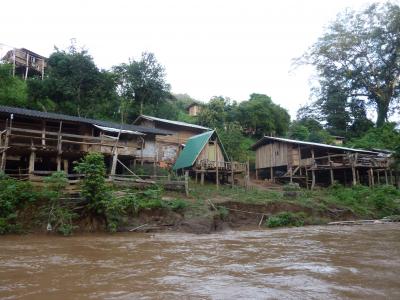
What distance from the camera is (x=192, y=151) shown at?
83.1 ft

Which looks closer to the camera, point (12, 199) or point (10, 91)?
point (12, 199)

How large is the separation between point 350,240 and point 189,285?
324 inches

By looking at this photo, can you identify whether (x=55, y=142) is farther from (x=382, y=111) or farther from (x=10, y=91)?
(x=382, y=111)

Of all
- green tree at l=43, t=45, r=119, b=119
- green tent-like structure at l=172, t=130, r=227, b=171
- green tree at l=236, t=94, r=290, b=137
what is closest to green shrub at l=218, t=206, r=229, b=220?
green tent-like structure at l=172, t=130, r=227, b=171

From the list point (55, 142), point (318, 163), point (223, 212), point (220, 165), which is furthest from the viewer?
point (318, 163)

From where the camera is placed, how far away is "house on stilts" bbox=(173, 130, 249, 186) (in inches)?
961

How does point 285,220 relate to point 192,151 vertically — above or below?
below

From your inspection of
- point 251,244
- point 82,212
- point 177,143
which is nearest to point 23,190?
point 82,212

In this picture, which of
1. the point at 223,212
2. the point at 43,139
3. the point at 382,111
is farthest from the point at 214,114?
the point at 43,139

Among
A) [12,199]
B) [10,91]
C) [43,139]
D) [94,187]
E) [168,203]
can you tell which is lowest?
[168,203]

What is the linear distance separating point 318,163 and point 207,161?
1003 centimetres

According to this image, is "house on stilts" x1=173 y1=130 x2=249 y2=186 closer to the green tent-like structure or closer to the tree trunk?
the green tent-like structure

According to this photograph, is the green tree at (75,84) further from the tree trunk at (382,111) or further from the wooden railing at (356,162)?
the tree trunk at (382,111)

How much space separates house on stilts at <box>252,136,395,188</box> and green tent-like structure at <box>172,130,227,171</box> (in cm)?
758
